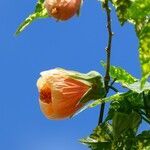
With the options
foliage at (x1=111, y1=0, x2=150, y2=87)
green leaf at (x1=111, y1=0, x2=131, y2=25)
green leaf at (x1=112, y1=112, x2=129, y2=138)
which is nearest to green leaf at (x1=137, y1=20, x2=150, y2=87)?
foliage at (x1=111, y1=0, x2=150, y2=87)

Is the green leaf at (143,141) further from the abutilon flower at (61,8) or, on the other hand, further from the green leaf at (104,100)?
the abutilon flower at (61,8)

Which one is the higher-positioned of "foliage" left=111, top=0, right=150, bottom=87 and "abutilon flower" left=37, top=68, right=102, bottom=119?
"abutilon flower" left=37, top=68, right=102, bottom=119

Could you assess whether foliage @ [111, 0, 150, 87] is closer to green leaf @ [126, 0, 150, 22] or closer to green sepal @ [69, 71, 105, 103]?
green leaf @ [126, 0, 150, 22]

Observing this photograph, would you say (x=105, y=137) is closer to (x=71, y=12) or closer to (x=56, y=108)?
(x=56, y=108)

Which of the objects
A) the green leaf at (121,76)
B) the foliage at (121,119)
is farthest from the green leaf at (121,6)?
the green leaf at (121,76)

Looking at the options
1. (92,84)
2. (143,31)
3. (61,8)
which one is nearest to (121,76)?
(92,84)

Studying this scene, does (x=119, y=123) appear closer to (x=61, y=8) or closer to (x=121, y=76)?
(x=121, y=76)
